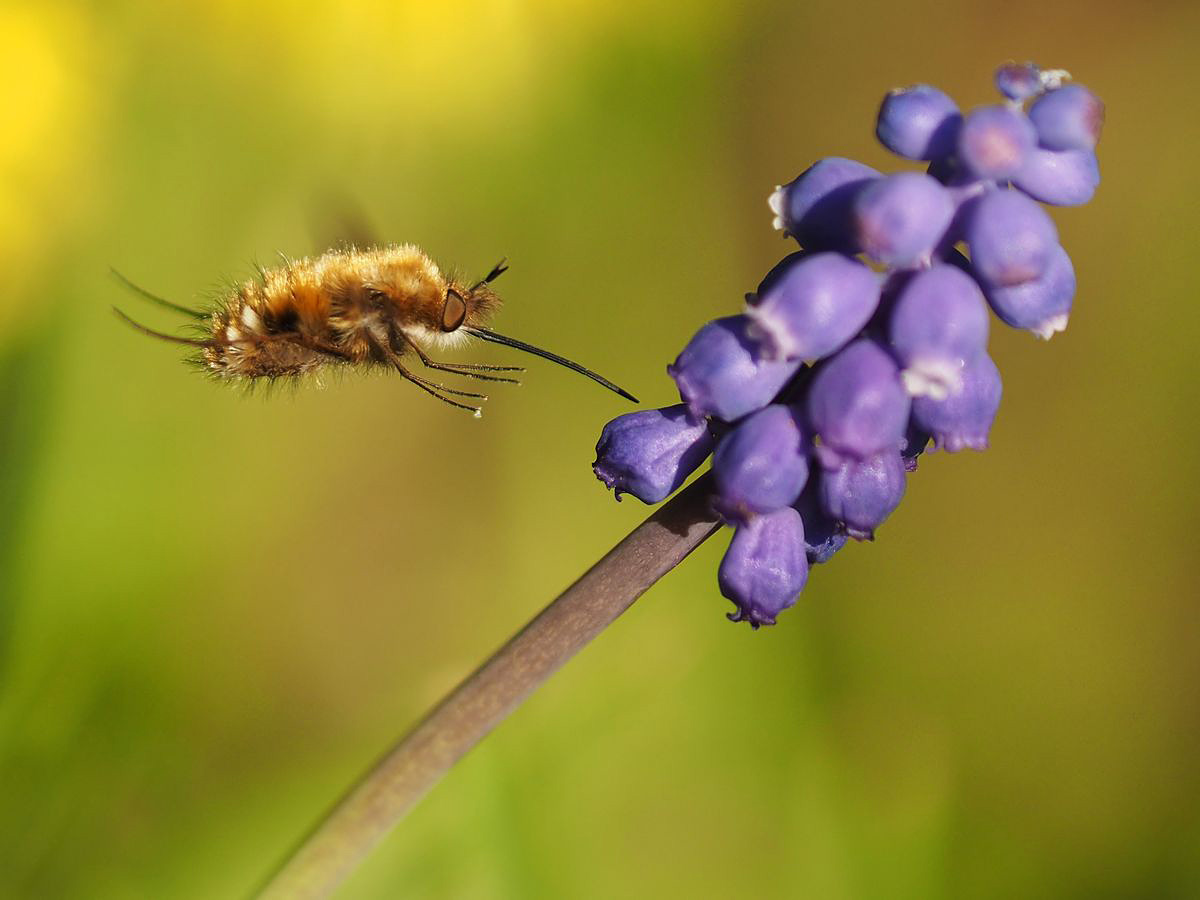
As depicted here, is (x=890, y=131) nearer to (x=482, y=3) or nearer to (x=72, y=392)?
(x=72, y=392)

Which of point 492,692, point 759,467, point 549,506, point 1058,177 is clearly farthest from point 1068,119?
point 549,506


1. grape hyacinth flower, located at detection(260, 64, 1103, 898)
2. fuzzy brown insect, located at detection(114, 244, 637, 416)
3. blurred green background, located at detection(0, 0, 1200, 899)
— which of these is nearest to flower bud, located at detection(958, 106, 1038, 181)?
grape hyacinth flower, located at detection(260, 64, 1103, 898)

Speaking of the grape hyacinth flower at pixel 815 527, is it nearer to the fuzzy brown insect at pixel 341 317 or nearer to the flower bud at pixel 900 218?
the flower bud at pixel 900 218

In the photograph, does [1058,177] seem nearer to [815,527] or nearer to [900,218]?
[900,218]

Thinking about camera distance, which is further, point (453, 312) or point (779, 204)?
point (453, 312)

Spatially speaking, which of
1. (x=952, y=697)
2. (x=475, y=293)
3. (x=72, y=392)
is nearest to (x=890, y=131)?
(x=475, y=293)
